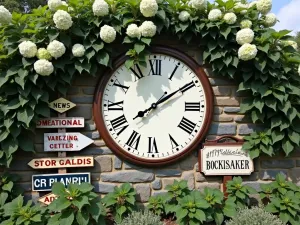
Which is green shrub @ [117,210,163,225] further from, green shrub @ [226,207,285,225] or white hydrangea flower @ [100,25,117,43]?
white hydrangea flower @ [100,25,117,43]

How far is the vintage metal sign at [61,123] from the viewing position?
3172 millimetres

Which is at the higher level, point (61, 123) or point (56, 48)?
point (56, 48)

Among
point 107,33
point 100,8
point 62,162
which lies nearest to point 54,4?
point 100,8

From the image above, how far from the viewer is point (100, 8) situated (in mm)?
3104

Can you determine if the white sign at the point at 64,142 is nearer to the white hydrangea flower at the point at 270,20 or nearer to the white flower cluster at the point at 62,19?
the white flower cluster at the point at 62,19

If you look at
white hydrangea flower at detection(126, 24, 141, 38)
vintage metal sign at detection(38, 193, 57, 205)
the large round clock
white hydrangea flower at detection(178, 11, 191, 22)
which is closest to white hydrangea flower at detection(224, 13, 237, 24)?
white hydrangea flower at detection(178, 11, 191, 22)

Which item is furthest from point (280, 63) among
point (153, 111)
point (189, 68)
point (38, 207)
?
point (38, 207)

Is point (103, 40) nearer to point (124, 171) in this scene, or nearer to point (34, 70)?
point (34, 70)

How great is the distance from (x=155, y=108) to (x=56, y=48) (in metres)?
1.00

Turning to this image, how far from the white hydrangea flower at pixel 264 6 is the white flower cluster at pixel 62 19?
5.69ft

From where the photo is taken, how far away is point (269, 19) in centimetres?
344

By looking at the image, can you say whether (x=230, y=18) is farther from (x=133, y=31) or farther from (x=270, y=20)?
(x=133, y=31)

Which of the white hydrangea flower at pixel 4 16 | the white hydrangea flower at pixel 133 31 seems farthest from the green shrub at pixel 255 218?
the white hydrangea flower at pixel 4 16

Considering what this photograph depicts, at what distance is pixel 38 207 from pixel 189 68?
1792 mm
